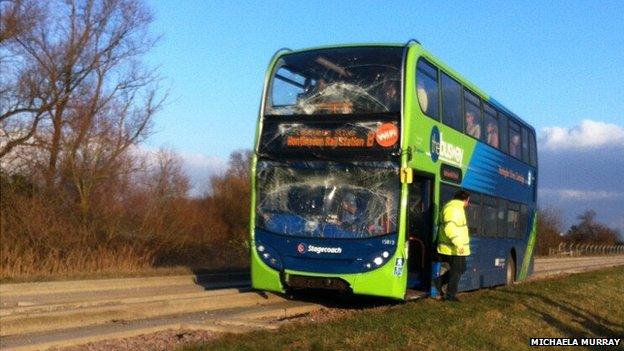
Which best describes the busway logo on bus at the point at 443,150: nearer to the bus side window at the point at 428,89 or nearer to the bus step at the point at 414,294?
the bus side window at the point at 428,89

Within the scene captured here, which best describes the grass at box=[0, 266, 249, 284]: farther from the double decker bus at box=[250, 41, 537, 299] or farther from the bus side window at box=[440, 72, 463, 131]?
the bus side window at box=[440, 72, 463, 131]

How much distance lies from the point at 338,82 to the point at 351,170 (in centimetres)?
149

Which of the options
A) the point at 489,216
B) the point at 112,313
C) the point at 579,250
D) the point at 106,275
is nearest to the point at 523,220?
the point at 489,216

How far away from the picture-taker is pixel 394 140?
39.7 feet

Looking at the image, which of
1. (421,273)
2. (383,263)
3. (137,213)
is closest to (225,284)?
(421,273)

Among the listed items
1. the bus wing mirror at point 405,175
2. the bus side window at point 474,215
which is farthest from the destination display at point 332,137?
the bus side window at point 474,215

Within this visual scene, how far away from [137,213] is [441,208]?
22.9m

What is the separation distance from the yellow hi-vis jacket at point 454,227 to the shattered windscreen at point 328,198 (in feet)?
4.80

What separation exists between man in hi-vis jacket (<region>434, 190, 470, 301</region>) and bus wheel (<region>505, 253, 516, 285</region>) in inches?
238

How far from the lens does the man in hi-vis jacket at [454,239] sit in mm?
13195

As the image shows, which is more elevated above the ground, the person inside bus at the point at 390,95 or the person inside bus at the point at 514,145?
the person inside bus at the point at 514,145

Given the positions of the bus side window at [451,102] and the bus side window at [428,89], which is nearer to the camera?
the bus side window at [428,89]

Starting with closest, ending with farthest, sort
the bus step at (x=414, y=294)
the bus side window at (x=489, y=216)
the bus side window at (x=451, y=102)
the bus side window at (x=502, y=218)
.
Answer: the bus step at (x=414, y=294), the bus side window at (x=451, y=102), the bus side window at (x=489, y=216), the bus side window at (x=502, y=218)

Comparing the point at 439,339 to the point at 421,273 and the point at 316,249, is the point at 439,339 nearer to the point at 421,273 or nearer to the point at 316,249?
the point at 316,249
